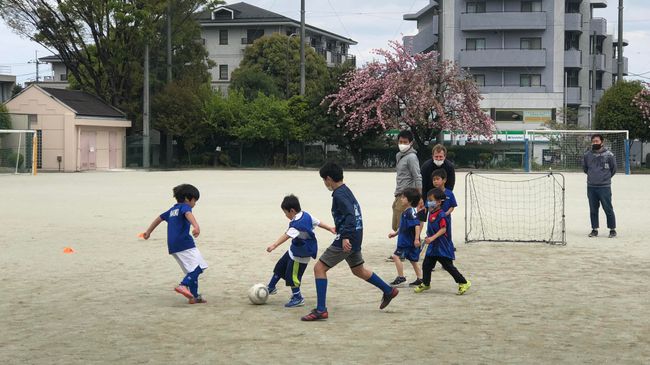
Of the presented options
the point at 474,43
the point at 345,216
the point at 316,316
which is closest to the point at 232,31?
the point at 474,43

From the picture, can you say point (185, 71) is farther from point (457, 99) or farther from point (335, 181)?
point (335, 181)

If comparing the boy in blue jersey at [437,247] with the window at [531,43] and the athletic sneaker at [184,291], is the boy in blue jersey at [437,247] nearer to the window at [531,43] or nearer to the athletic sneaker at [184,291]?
the athletic sneaker at [184,291]

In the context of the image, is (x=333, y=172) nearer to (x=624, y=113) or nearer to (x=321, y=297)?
(x=321, y=297)

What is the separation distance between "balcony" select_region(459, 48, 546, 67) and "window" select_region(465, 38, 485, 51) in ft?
3.14

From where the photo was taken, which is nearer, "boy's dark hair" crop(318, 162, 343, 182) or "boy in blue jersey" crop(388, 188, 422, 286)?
"boy's dark hair" crop(318, 162, 343, 182)

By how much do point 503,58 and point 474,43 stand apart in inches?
112

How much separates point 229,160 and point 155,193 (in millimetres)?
32492

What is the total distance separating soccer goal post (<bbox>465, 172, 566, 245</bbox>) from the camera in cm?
1571

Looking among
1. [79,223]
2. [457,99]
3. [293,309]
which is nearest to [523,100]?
[457,99]

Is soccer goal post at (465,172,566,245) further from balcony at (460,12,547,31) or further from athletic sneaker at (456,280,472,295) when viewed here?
balcony at (460,12,547,31)

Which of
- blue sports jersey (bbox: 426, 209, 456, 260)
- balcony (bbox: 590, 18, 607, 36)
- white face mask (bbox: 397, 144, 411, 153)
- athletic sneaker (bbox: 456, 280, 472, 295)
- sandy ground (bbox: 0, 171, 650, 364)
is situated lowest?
sandy ground (bbox: 0, 171, 650, 364)

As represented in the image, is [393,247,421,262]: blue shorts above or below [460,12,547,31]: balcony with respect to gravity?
below

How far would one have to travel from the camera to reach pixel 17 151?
47.0 metres

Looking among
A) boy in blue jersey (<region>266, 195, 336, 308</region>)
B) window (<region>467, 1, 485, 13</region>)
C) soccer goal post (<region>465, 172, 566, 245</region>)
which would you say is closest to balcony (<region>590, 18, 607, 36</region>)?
window (<region>467, 1, 485, 13</region>)
